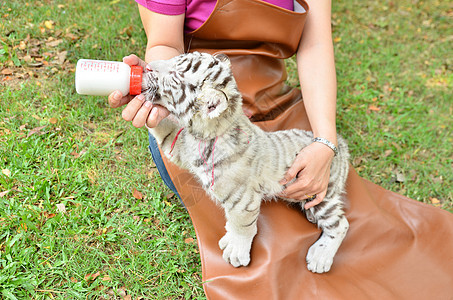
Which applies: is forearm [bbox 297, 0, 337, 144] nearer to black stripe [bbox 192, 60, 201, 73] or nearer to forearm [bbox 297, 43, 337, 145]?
forearm [bbox 297, 43, 337, 145]

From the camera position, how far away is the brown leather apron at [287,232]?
231cm

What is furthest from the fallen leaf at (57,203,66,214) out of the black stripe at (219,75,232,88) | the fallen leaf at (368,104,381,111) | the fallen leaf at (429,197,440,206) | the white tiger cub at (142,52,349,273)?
the fallen leaf at (368,104,381,111)

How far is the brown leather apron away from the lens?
7.59 feet

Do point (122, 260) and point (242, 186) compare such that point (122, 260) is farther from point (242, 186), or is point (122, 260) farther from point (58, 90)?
point (58, 90)

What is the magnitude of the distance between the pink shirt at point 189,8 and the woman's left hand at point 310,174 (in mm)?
1075

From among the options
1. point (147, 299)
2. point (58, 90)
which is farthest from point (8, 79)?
point (147, 299)

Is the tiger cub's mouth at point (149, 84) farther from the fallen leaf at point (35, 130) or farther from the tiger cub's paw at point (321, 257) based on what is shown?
the fallen leaf at point (35, 130)

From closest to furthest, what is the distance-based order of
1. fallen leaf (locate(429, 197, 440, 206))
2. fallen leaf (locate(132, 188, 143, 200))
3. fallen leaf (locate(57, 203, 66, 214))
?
fallen leaf (locate(57, 203, 66, 214)), fallen leaf (locate(132, 188, 143, 200)), fallen leaf (locate(429, 197, 440, 206))

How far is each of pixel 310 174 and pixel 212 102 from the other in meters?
0.89

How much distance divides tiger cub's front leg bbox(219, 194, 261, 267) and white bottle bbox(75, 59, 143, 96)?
885 millimetres

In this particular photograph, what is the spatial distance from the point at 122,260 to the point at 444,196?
9.74ft

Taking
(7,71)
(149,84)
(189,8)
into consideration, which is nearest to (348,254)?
(149,84)

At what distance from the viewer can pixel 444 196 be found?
137 inches

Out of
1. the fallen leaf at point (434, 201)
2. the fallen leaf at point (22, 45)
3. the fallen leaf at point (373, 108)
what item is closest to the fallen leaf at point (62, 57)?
the fallen leaf at point (22, 45)
